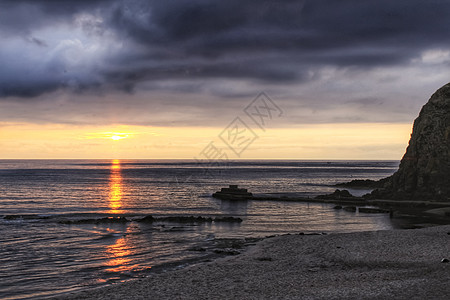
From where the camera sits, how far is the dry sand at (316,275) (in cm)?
1955

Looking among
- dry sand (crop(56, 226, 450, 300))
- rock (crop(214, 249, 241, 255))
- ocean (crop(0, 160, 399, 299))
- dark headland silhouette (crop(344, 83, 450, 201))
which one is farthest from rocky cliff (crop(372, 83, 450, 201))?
rock (crop(214, 249, 241, 255))

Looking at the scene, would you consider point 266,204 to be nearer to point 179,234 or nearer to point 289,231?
point 289,231

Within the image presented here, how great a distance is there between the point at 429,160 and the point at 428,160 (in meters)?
0.44

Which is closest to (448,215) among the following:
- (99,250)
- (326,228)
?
(326,228)

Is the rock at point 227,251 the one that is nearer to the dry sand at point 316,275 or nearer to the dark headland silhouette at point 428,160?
the dry sand at point 316,275

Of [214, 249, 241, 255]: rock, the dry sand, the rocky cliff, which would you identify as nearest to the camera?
the dry sand

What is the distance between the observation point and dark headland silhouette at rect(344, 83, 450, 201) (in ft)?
232

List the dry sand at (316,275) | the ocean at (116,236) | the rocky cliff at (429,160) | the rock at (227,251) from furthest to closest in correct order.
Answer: the rocky cliff at (429,160), the rock at (227,251), the ocean at (116,236), the dry sand at (316,275)

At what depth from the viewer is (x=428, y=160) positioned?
73.8m

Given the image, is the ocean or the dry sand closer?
the dry sand

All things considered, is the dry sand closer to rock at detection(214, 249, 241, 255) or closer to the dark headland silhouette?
rock at detection(214, 249, 241, 255)

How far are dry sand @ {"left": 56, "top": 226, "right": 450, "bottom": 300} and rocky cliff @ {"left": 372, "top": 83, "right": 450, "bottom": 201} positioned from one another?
4201 centimetres

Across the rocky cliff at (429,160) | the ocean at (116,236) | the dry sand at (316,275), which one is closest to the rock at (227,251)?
the ocean at (116,236)

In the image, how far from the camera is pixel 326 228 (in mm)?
45875
